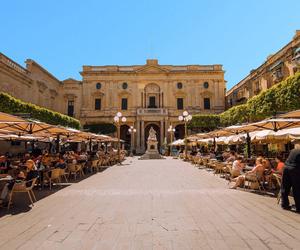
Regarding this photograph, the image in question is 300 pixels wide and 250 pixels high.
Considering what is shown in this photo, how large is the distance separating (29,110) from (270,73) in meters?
23.2

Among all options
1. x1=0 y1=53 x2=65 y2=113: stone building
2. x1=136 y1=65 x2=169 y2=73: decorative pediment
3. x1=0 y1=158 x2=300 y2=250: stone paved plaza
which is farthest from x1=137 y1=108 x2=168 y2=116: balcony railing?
x1=0 y1=158 x2=300 y2=250: stone paved plaza

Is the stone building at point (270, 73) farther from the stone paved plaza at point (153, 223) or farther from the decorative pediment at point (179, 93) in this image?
the stone paved plaza at point (153, 223)

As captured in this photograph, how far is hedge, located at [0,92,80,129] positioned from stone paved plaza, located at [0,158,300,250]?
46.4 ft

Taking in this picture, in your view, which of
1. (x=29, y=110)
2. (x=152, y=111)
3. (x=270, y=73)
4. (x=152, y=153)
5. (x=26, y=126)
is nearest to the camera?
(x=26, y=126)

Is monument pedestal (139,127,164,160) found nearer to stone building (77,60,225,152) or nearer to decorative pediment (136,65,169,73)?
stone building (77,60,225,152)

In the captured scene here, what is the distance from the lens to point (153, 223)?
4.78 metres

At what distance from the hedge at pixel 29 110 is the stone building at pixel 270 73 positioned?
19187 millimetres

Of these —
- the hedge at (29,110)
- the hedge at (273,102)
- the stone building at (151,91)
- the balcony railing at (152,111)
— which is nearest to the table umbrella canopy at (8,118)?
the hedge at (273,102)

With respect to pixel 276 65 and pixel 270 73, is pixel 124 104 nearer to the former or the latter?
pixel 270 73

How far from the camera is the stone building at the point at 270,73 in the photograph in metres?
22.5

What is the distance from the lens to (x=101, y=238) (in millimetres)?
4031

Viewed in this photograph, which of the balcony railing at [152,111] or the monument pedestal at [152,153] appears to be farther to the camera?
the balcony railing at [152,111]

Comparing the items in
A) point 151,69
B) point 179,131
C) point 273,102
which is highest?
point 151,69

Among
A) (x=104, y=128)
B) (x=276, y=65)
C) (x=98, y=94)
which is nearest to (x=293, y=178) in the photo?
(x=276, y=65)
